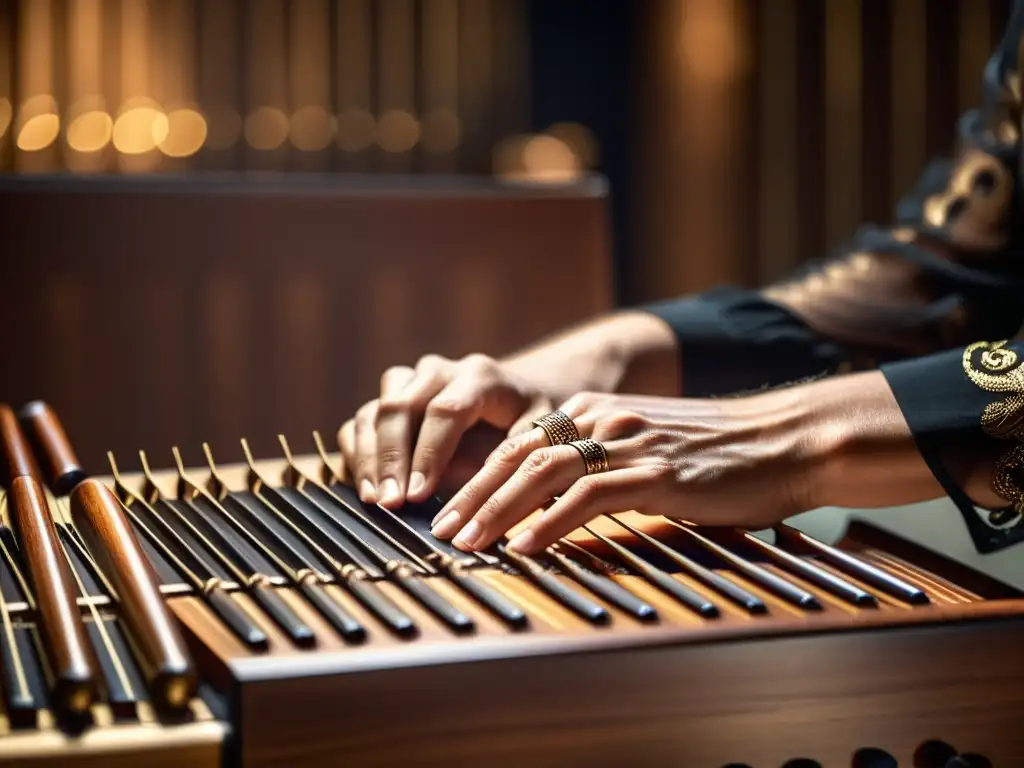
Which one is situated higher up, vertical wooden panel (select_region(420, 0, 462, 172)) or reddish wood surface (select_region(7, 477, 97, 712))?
vertical wooden panel (select_region(420, 0, 462, 172))

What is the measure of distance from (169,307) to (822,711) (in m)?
1.15

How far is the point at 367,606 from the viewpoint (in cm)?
49

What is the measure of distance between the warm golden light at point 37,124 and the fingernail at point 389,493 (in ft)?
7.61

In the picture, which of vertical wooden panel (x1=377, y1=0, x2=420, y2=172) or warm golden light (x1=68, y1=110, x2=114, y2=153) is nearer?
warm golden light (x1=68, y1=110, x2=114, y2=153)

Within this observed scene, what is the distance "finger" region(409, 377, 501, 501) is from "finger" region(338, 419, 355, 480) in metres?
0.05

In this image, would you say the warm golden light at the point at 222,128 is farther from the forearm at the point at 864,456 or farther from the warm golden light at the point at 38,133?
the forearm at the point at 864,456

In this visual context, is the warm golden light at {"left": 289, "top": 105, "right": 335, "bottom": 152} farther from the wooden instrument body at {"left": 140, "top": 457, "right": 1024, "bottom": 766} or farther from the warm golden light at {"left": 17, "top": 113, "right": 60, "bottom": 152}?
the wooden instrument body at {"left": 140, "top": 457, "right": 1024, "bottom": 766}

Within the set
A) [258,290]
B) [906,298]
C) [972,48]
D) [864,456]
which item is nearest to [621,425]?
[864,456]

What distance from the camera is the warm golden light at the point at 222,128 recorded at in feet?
9.26

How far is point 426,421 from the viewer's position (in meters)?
0.72

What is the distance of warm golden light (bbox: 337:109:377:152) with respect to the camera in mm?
2936

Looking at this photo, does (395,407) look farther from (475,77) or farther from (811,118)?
(475,77)

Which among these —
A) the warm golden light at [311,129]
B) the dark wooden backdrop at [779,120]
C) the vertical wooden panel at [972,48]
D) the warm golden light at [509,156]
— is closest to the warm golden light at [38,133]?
the warm golden light at [311,129]

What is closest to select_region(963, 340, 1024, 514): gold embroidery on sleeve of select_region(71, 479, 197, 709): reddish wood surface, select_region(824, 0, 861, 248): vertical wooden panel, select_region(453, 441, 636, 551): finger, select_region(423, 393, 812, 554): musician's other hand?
select_region(423, 393, 812, 554): musician's other hand
